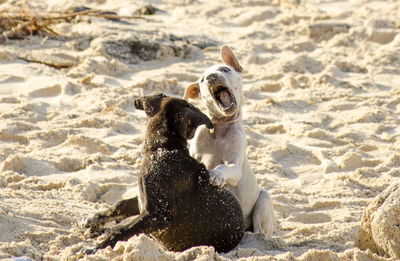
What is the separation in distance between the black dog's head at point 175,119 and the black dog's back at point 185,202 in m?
0.12

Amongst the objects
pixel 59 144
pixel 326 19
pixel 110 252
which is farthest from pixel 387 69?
pixel 110 252

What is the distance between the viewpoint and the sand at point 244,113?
4.55 m

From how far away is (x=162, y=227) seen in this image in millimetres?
3805

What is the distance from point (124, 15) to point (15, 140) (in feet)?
11.4

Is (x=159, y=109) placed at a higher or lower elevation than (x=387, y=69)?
higher

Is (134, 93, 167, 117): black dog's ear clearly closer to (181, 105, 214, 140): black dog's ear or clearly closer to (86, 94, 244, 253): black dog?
(86, 94, 244, 253): black dog

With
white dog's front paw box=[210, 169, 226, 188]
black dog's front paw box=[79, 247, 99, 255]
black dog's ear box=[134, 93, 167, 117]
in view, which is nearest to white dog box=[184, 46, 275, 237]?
white dog's front paw box=[210, 169, 226, 188]

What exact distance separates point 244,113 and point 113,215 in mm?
3041

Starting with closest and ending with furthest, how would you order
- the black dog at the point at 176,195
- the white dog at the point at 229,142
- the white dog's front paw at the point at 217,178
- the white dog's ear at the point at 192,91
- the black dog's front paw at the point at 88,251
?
the black dog's front paw at the point at 88,251, the black dog at the point at 176,195, the white dog's front paw at the point at 217,178, the white dog at the point at 229,142, the white dog's ear at the point at 192,91

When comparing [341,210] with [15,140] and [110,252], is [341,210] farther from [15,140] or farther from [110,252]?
[15,140]

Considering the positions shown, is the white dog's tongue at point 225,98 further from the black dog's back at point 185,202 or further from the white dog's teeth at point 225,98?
the black dog's back at point 185,202

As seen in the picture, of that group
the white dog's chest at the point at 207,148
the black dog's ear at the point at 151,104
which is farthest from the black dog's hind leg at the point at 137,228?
the white dog's chest at the point at 207,148

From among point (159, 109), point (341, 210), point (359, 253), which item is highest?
point (159, 109)

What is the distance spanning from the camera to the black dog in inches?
150
